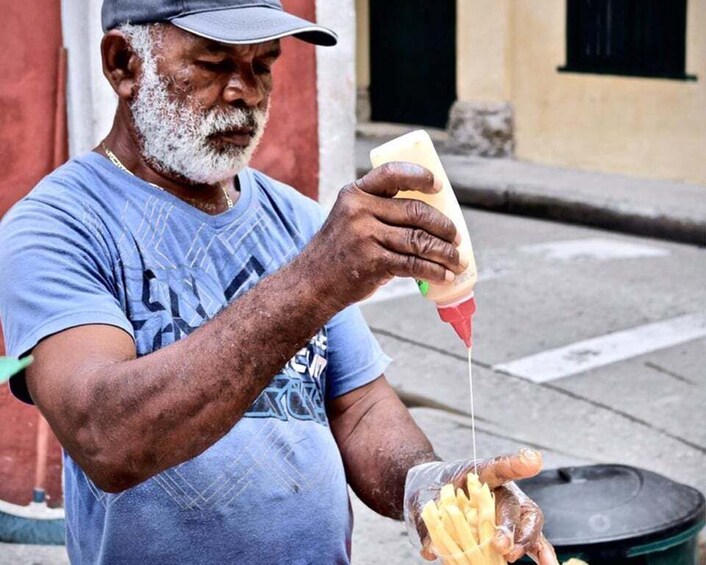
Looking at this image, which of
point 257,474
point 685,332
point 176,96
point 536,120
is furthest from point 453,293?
point 536,120

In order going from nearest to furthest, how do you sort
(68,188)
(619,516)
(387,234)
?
(387,234) → (68,188) → (619,516)

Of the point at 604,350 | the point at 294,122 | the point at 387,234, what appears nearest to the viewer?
the point at 387,234

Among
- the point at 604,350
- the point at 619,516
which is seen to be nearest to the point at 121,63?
the point at 619,516

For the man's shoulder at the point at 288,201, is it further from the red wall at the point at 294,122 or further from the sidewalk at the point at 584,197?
the sidewalk at the point at 584,197

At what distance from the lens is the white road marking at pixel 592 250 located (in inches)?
360

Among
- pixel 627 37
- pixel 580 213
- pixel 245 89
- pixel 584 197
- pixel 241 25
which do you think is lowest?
pixel 580 213

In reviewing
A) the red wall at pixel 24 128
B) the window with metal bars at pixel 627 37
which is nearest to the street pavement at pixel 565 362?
the red wall at pixel 24 128

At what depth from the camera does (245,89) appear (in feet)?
7.64

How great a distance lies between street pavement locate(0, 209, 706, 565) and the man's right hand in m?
2.62

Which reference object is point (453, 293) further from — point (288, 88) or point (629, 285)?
point (629, 285)

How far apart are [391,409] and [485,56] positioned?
10.8 metres

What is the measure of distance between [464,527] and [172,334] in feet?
1.80

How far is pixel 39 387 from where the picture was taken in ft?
6.77

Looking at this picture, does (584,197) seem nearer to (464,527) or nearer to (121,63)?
(121,63)
